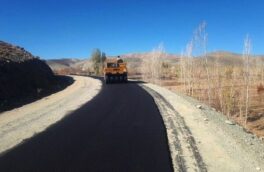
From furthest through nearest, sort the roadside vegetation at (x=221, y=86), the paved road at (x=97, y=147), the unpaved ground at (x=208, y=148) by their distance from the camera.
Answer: the roadside vegetation at (x=221, y=86)
the unpaved ground at (x=208, y=148)
the paved road at (x=97, y=147)

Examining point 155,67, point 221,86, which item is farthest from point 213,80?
point 155,67

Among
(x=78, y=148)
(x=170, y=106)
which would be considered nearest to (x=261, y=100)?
(x=170, y=106)

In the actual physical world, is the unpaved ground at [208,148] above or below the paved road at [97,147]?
below

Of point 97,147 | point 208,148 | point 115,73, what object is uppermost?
point 115,73

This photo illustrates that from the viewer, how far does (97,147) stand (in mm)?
10352

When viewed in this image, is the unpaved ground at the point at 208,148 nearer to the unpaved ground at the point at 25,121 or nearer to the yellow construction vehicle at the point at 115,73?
the unpaved ground at the point at 25,121

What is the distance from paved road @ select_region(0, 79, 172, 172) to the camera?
28.4 ft

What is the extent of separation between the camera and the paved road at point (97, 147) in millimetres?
8656

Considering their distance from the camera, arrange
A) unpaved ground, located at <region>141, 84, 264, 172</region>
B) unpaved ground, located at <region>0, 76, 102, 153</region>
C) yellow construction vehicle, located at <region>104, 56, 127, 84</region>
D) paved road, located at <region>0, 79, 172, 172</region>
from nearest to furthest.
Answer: paved road, located at <region>0, 79, 172, 172</region>, unpaved ground, located at <region>141, 84, 264, 172</region>, unpaved ground, located at <region>0, 76, 102, 153</region>, yellow construction vehicle, located at <region>104, 56, 127, 84</region>

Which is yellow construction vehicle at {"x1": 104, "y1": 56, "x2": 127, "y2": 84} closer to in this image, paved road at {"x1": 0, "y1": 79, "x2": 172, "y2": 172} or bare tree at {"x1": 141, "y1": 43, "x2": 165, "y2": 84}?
bare tree at {"x1": 141, "y1": 43, "x2": 165, "y2": 84}

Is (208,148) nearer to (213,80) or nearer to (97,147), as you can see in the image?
(97,147)

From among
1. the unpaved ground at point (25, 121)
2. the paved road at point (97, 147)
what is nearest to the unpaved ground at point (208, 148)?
the paved road at point (97, 147)

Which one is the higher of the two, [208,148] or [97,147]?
[97,147]

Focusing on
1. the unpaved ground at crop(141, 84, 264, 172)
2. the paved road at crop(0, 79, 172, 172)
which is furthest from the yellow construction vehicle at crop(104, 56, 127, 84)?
the unpaved ground at crop(141, 84, 264, 172)
